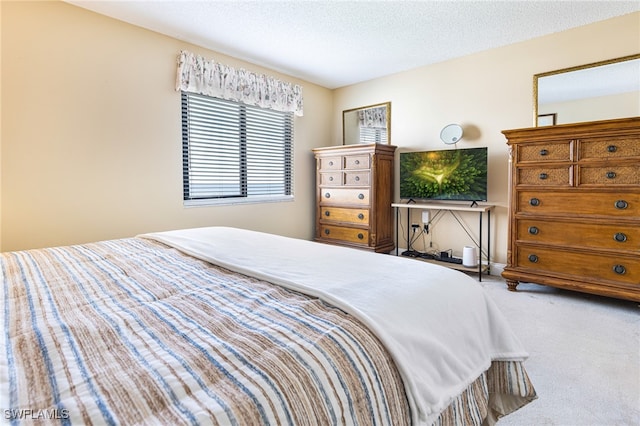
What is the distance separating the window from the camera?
344 cm

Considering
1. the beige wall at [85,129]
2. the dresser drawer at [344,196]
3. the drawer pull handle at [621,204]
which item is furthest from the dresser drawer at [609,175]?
the beige wall at [85,129]

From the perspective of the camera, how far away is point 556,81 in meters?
3.22

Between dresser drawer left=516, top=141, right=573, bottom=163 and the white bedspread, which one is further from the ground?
dresser drawer left=516, top=141, right=573, bottom=163

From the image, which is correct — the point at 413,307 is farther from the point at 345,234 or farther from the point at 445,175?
the point at 345,234

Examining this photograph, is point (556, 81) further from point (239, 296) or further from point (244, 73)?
point (239, 296)

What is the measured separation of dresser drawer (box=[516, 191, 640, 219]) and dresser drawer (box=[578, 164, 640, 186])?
0.29ft

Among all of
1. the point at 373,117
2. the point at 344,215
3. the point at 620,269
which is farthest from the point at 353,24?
the point at 620,269

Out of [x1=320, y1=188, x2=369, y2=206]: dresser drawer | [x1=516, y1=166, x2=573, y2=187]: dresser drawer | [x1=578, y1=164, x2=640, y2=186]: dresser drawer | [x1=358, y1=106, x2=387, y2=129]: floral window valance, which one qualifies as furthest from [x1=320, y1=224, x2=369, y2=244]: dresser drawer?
[x1=578, y1=164, x2=640, y2=186]: dresser drawer

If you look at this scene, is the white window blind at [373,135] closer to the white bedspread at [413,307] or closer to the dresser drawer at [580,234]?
the dresser drawer at [580,234]

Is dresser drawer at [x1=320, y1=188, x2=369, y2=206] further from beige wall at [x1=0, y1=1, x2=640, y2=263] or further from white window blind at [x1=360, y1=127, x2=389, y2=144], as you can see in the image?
white window blind at [x1=360, y1=127, x2=389, y2=144]

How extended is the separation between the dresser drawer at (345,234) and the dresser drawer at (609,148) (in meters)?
2.23

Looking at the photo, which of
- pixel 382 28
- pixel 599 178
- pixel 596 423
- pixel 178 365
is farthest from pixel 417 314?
pixel 382 28

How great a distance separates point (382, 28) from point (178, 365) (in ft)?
10.8

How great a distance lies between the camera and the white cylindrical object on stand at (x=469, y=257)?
139 inches
